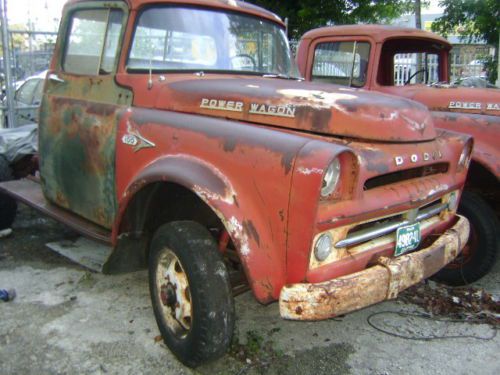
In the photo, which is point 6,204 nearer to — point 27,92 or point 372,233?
point 372,233

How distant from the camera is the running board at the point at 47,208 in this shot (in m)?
3.47

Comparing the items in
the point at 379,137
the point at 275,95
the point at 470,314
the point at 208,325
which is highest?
the point at 275,95

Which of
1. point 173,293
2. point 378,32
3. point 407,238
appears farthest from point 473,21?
point 173,293

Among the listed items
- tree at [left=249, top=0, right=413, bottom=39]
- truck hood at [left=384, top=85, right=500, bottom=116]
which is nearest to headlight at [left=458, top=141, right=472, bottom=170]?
truck hood at [left=384, top=85, right=500, bottom=116]

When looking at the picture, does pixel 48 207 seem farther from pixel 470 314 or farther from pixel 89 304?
pixel 470 314

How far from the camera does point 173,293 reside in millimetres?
2768

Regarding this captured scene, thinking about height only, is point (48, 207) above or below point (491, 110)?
below

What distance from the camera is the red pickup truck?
3.85 metres

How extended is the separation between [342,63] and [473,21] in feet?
20.0

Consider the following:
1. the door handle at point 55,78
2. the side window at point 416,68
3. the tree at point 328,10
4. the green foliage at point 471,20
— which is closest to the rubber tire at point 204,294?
the door handle at point 55,78

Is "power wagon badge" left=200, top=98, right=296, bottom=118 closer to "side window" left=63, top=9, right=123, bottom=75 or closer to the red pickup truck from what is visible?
"side window" left=63, top=9, right=123, bottom=75

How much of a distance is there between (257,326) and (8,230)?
2.71 metres

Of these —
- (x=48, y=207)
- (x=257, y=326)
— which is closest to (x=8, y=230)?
(x=48, y=207)

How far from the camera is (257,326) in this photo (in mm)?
3279
